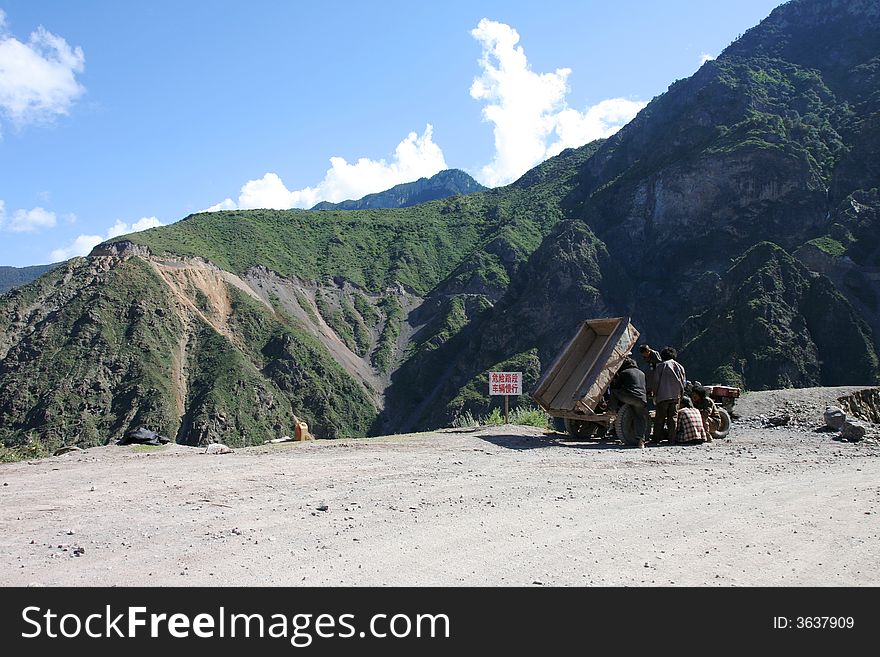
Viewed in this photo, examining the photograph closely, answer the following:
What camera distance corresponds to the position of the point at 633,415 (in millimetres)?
13516

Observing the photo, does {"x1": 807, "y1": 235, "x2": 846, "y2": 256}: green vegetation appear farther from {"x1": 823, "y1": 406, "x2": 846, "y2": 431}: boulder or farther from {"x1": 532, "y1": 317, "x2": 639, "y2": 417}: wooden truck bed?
{"x1": 532, "y1": 317, "x2": 639, "y2": 417}: wooden truck bed

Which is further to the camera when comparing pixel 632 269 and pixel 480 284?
pixel 480 284

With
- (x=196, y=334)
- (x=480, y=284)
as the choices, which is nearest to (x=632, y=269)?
(x=480, y=284)

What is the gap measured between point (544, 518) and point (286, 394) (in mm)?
86669

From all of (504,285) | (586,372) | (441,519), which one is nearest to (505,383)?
(586,372)

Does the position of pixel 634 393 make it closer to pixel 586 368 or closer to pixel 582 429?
pixel 582 429

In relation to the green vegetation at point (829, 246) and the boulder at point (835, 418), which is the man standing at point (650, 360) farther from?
the green vegetation at point (829, 246)

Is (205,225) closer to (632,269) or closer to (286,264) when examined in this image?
(286,264)

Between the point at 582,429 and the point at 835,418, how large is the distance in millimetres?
5499

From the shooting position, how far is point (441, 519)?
735 centimetres

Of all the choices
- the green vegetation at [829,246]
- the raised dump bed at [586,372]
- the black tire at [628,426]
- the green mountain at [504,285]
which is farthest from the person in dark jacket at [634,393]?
the green vegetation at [829,246]

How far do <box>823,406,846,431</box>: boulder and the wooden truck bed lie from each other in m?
4.84

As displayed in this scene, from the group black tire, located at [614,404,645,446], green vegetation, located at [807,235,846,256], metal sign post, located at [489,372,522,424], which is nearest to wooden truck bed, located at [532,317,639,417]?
black tire, located at [614,404,645,446]

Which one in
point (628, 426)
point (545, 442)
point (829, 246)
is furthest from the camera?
point (829, 246)
